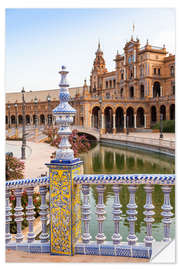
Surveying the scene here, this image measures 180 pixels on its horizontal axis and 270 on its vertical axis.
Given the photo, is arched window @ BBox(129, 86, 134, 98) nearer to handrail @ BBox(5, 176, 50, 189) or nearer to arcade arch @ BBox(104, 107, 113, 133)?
arcade arch @ BBox(104, 107, 113, 133)

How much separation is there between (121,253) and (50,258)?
798mm

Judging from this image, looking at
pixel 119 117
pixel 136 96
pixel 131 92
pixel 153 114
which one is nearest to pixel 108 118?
pixel 119 117

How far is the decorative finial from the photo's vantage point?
319cm

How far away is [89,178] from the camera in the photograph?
312cm

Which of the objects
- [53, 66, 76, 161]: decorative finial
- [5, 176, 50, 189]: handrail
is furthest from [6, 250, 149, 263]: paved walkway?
[53, 66, 76, 161]: decorative finial

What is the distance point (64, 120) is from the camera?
3289 mm

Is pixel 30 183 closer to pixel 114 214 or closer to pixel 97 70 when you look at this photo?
pixel 114 214

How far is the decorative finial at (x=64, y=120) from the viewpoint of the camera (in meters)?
3.19

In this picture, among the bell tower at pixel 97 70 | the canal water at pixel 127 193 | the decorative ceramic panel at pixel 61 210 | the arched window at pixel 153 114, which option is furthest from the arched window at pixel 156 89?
the decorative ceramic panel at pixel 61 210

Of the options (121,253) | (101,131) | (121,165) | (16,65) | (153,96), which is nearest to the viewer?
(121,253)

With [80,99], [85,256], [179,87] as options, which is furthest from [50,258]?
[80,99]

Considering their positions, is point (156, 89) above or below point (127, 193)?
above

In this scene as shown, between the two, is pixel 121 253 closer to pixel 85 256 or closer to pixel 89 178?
pixel 85 256

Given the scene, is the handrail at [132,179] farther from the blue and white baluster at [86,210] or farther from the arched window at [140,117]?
the arched window at [140,117]
